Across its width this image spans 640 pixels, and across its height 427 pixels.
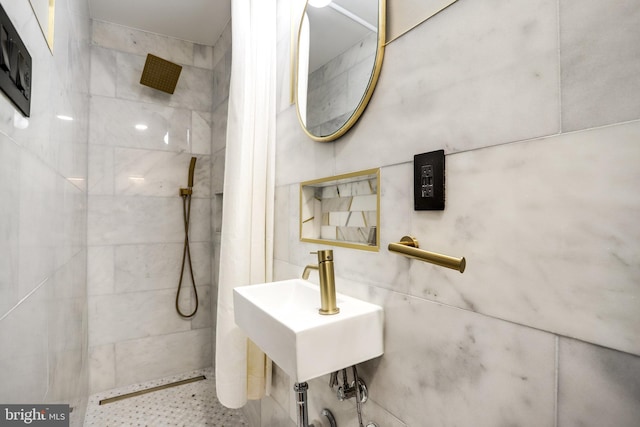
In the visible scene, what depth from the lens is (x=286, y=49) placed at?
1409 mm

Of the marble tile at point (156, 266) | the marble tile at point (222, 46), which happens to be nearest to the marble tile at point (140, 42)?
the marble tile at point (222, 46)

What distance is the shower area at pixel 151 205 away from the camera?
2.03 m

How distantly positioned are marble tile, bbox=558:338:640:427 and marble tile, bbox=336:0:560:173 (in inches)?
14.5

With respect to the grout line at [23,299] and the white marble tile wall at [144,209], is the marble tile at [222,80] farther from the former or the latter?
the grout line at [23,299]

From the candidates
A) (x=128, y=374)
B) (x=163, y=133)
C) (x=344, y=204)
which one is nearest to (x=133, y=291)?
(x=128, y=374)

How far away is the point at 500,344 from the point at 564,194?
30cm

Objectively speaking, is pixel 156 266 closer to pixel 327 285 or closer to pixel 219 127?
pixel 219 127

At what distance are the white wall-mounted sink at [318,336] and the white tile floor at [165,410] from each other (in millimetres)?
1199

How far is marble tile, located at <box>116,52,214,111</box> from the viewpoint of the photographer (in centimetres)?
209

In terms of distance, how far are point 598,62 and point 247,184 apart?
1.18m

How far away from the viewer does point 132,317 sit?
2.12 meters

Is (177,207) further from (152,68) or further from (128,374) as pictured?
(128,374)

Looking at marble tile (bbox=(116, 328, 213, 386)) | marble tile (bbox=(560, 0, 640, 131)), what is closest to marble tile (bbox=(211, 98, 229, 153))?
marble tile (bbox=(116, 328, 213, 386))

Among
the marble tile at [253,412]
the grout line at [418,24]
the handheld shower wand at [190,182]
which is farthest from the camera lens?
the handheld shower wand at [190,182]
